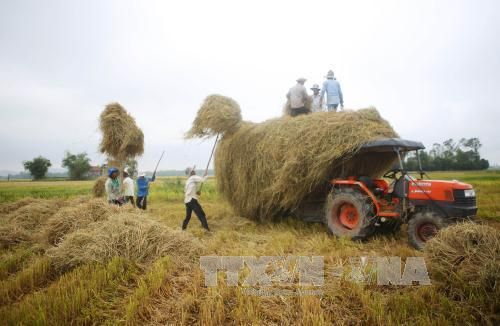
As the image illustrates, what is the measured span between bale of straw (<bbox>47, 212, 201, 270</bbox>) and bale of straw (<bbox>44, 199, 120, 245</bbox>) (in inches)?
31.9

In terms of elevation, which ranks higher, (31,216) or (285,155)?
(285,155)

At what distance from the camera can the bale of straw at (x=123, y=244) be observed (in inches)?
155

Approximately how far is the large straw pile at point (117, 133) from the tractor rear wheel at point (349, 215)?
24.0 feet

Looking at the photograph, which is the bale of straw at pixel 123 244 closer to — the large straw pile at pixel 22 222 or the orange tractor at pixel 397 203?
the large straw pile at pixel 22 222

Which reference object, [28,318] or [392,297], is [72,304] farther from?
[392,297]

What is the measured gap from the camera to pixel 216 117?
6922mm

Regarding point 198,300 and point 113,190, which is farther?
point 113,190

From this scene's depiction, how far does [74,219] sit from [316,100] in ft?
21.5

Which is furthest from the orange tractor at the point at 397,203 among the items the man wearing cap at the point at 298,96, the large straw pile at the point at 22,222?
the large straw pile at the point at 22,222

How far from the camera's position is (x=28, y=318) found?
8.43 ft

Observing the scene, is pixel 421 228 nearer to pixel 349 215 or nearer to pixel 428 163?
pixel 349 215

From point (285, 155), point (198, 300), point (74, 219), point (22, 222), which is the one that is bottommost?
point (198, 300)

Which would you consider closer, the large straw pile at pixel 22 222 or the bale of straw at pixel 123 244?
the bale of straw at pixel 123 244

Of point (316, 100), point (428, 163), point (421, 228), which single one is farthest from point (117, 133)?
point (428, 163)
